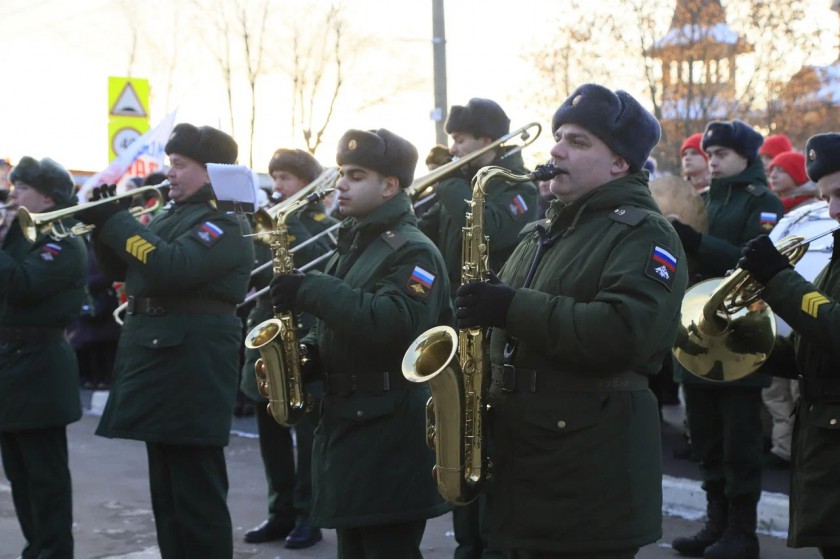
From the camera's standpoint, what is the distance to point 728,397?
6152 mm

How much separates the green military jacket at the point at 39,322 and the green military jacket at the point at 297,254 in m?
1.04

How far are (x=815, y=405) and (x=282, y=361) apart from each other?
2.11 meters

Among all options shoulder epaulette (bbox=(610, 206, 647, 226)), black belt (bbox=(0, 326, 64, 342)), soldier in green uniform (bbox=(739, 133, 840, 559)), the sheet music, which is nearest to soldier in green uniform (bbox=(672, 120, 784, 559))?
soldier in green uniform (bbox=(739, 133, 840, 559))

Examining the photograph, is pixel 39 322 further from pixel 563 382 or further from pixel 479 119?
pixel 563 382

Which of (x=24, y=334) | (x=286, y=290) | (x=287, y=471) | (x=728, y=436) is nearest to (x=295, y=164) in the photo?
(x=287, y=471)

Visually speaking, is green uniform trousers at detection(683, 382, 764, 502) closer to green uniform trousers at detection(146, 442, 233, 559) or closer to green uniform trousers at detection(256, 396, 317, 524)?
green uniform trousers at detection(256, 396, 317, 524)

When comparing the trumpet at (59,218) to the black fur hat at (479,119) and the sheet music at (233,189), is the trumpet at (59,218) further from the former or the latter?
Answer: the black fur hat at (479,119)

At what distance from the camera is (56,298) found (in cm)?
633

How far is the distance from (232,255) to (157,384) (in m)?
0.71

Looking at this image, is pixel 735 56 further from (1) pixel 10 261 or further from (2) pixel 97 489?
(1) pixel 10 261

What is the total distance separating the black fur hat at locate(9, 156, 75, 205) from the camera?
6.35m

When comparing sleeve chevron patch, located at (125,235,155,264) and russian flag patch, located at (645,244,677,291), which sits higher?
russian flag patch, located at (645,244,677,291)

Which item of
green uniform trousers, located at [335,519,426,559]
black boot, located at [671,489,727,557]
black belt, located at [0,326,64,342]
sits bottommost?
black boot, located at [671,489,727,557]

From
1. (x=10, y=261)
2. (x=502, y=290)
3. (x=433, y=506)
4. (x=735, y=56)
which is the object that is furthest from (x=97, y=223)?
(x=735, y=56)
